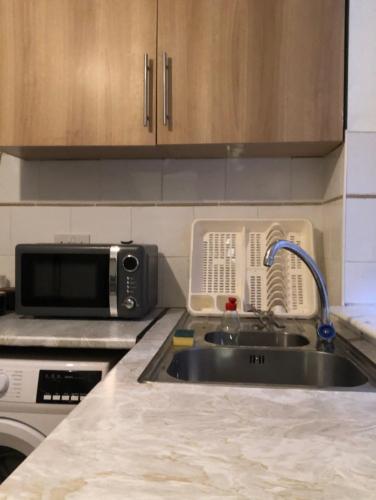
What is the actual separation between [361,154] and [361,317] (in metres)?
0.55

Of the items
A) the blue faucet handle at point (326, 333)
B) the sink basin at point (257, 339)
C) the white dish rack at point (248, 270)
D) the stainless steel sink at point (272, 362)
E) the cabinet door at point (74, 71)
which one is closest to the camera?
the stainless steel sink at point (272, 362)

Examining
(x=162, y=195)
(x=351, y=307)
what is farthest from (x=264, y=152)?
(x=351, y=307)

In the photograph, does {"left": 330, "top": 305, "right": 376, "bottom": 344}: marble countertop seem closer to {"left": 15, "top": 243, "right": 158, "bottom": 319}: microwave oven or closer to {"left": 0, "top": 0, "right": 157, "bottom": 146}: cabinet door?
{"left": 15, "top": 243, "right": 158, "bottom": 319}: microwave oven

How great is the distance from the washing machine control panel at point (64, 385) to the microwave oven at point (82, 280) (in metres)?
0.29

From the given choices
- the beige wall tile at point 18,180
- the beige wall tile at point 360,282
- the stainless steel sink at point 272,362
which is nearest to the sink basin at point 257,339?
the stainless steel sink at point 272,362

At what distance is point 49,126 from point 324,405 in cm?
125

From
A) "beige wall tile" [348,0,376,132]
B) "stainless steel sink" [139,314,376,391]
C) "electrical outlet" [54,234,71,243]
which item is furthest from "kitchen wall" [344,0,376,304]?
"electrical outlet" [54,234,71,243]

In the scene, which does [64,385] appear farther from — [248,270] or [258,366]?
[248,270]

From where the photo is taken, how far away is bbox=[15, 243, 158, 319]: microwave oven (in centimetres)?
135

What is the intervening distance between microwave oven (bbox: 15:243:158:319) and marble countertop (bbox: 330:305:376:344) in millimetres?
646

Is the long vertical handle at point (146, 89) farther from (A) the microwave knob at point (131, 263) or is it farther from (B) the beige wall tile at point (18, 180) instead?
(B) the beige wall tile at point (18, 180)

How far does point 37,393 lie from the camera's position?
109 centimetres

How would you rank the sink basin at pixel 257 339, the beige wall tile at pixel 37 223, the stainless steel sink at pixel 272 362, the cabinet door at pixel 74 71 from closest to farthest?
the stainless steel sink at pixel 272 362 < the sink basin at pixel 257 339 < the cabinet door at pixel 74 71 < the beige wall tile at pixel 37 223

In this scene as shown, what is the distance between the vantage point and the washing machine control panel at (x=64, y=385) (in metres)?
1.08
